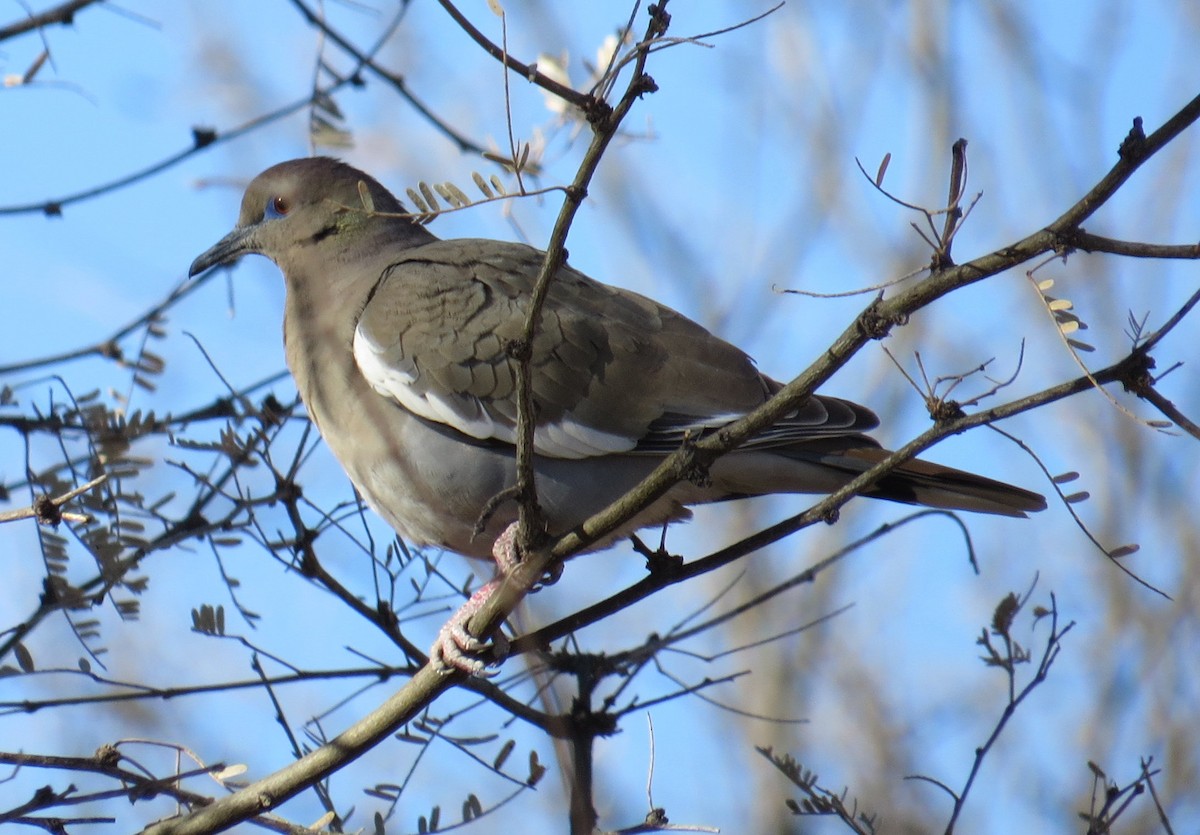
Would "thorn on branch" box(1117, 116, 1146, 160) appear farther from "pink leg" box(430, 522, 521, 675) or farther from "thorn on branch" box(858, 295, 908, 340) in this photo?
"pink leg" box(430, 522, 521, 675)

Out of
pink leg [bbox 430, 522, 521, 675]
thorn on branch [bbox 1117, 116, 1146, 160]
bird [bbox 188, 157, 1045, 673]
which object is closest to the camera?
thorn on branch [bbox 1117, 116, 1146, 160]

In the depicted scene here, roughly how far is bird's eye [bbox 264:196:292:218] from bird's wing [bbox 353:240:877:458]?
0.97m

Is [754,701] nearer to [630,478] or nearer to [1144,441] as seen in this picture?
[1144,441]

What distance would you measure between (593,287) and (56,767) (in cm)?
222

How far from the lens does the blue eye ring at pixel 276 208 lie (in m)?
4.89

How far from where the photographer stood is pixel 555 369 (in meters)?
3.79

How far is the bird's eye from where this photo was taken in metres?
4.89

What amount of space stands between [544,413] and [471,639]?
90cm

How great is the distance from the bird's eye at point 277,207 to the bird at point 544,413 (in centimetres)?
92

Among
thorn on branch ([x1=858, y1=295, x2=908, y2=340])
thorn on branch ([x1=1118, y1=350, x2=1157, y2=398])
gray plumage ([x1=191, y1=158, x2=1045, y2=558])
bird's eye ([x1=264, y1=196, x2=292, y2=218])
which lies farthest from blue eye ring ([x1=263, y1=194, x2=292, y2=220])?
thorn on branch ([x1=1118, y1=350, x2=1157, y2=398])

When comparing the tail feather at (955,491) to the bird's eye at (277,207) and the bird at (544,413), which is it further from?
the bird's eye at (277,207)

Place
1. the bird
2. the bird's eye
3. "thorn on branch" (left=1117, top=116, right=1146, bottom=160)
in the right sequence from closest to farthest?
"thorn on branch" (left=1117, top=116, right=1146, bottom=160), the bird, the bird's eye

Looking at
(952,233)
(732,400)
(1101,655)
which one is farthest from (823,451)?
(1101,655)

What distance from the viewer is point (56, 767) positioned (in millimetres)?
2488
